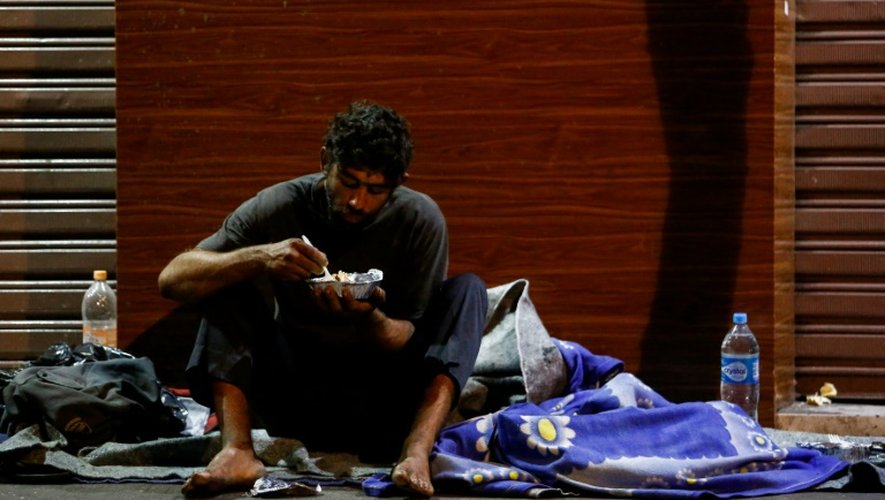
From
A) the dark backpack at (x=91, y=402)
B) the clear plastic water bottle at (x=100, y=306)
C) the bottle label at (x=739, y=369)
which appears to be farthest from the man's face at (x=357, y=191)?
the clear plastic water bottle at (x=100, y=306)

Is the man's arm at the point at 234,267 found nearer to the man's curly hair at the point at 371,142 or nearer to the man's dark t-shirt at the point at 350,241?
the man's dark t-shirt at the point at 350,241

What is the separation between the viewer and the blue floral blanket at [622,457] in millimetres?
4172

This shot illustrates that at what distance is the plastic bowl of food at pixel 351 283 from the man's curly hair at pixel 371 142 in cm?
34

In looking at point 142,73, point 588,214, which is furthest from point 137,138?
point 588,214

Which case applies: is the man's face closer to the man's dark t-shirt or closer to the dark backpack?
the man's dark t-shirt

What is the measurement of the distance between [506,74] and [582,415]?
178 centimetres

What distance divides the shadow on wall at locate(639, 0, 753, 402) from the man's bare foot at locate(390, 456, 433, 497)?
72.3 inches

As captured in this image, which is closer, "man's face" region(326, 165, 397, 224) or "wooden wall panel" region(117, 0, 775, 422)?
"man's face" region(326, 165, 397, 224)

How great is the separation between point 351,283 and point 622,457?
105cm

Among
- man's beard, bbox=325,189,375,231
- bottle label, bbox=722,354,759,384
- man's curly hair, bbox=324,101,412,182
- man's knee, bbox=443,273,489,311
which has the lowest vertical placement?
bottle label, bbox=722,354,759,384

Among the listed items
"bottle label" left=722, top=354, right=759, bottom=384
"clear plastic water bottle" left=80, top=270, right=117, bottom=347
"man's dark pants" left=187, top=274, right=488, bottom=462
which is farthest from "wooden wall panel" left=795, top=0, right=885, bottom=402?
"clear plastic water bottle" left=80, top=270, right=117, bottom=347

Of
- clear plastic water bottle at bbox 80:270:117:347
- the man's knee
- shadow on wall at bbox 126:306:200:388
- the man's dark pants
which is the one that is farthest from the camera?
clear plastic water bottle at bbox 80:270:117:347

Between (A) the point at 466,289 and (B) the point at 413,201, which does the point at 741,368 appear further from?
(B) the point at 413,201

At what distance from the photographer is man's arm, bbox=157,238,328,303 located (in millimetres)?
4180
